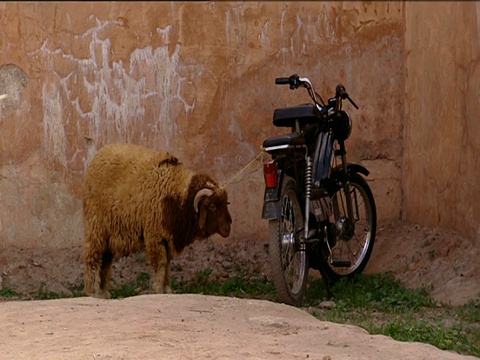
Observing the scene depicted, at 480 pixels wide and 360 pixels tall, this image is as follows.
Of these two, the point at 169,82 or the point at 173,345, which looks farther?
the point at 169,82

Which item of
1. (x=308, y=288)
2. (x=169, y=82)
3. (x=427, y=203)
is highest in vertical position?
(x=169, y=82)

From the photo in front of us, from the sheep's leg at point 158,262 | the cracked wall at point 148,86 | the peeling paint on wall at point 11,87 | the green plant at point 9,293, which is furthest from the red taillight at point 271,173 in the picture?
the peeling paint on wall at point 11,87

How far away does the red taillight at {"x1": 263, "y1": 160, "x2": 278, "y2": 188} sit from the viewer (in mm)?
7520

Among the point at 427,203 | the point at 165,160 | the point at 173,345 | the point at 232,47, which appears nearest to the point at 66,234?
the point at 165,160

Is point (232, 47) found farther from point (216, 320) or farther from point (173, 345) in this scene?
point (173, 345)

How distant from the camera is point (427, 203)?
9141 millimetres

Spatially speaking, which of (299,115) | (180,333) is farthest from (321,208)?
(180,333)

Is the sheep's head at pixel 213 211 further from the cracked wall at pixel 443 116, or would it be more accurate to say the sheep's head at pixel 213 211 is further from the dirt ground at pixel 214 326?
the cracked wall at pixel 443 116

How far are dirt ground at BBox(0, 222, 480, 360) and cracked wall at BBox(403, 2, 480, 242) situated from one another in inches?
13.0

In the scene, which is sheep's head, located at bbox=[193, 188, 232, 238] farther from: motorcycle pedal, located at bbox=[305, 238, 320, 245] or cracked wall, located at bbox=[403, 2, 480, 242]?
cracked wall, located at bbox=[403, 2, 480, 242]

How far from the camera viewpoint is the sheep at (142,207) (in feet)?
28.3

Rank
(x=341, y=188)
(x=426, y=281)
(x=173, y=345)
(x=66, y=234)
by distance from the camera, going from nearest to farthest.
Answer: (x=173, y=345) → (x=426, y=281) → (x=341, y=188) → (x=66, y=234)

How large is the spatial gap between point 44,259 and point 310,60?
325 cm

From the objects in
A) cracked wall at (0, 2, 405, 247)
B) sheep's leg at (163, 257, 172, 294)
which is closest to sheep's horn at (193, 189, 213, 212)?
sheep's leg at (163, 257, 172, 294)
